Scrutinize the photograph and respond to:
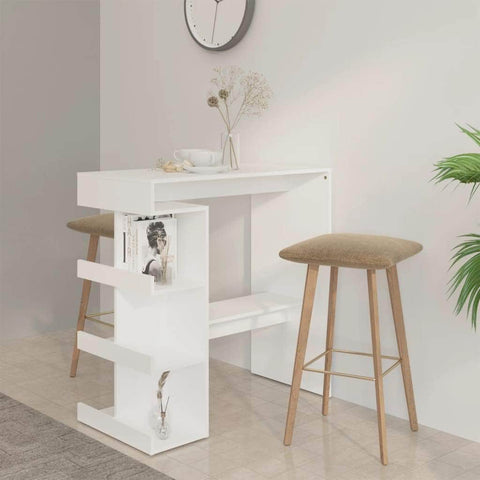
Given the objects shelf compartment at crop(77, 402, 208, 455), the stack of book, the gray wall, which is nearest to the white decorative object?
the stack of book

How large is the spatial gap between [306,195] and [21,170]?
67.2 inches

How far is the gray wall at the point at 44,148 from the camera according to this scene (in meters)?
4.51

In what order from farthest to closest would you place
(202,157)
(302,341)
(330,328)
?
(330,328) → (202,157) → (302,341)

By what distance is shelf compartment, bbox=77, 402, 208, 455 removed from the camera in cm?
307

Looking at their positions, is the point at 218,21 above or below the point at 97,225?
above

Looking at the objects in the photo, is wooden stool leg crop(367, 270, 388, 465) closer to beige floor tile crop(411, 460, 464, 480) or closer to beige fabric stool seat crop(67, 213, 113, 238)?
beige floor tile crop(411, 460, 464, 480)

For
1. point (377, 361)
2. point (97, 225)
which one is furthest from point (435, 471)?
point (97, 225)

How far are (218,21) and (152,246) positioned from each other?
139 centimetres

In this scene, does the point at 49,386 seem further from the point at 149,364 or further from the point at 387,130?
the point at 387,130

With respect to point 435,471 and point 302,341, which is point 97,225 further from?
point 435,471

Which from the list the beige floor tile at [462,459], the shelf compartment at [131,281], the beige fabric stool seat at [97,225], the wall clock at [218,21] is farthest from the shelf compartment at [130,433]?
the wall clock at [218,21]

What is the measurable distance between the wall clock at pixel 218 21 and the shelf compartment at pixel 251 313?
1178 mm

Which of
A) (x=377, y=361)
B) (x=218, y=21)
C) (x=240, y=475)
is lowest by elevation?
(x=240, y=475)

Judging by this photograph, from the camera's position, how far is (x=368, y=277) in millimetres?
3008
